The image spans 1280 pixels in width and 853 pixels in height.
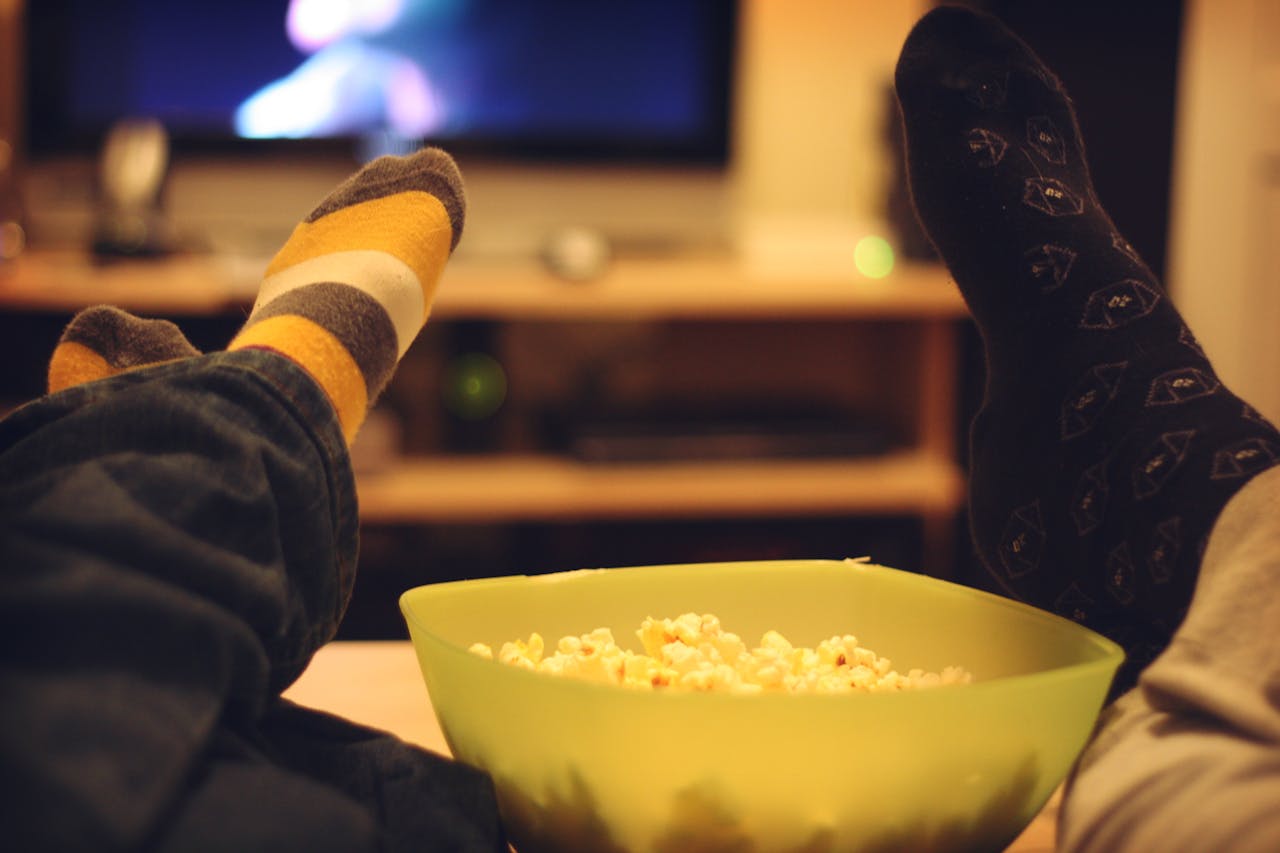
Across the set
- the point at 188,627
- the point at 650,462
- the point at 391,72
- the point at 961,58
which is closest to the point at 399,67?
the point at 391,72

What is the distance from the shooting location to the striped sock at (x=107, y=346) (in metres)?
0.52

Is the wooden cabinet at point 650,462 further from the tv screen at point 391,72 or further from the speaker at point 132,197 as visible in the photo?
the tv screen at point 391,72

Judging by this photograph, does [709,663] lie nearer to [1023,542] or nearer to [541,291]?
[1023,542]

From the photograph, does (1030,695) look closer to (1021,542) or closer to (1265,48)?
(1021,542)

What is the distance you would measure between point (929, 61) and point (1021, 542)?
423mm

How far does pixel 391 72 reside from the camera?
6.78 feet

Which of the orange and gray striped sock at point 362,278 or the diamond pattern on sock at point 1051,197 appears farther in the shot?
the diamond pattern on sock at point 1051,197

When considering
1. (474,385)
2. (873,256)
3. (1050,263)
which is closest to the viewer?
(1050,263)

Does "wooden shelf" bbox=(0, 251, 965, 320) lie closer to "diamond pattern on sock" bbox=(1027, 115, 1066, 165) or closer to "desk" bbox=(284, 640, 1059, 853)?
"diamond pattern on sock" bbox=(1027, 115, 1066, 165)

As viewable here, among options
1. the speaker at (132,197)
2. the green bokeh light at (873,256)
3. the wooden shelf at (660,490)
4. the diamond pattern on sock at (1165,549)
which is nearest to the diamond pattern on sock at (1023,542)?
the diamond pattern on sock at (1165,549)

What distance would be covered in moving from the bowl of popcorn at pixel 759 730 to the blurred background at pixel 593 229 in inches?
53.9

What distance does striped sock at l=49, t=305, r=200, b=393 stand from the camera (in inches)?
20.6

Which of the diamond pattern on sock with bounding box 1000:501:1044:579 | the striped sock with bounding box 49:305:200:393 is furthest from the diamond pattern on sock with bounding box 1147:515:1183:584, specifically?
the striped sock with bounding box 49:305:200:393

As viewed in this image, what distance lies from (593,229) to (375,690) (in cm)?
166
